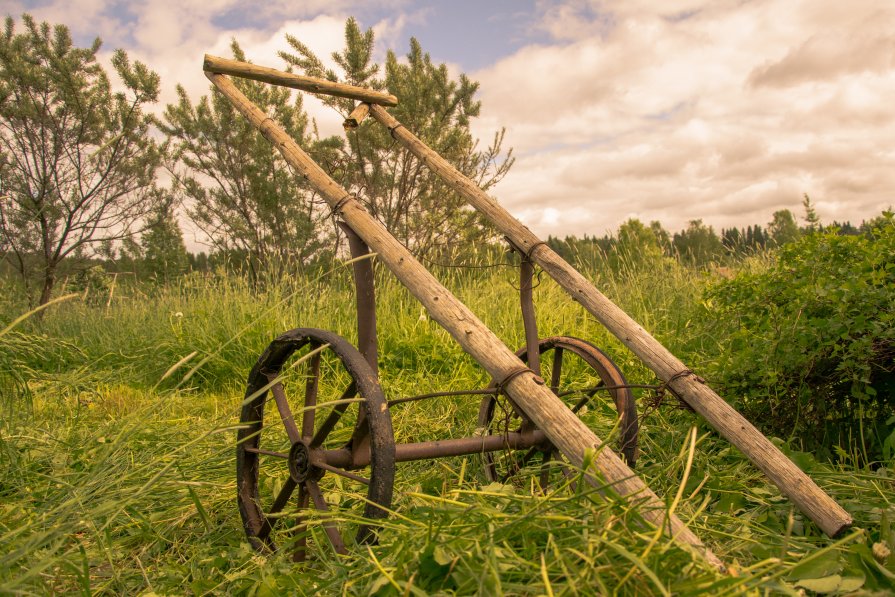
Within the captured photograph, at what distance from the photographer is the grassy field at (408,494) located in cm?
126

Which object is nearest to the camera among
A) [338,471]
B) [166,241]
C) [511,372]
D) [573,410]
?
[511,372]

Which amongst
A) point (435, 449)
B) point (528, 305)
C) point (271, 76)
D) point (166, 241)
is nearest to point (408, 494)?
point (435, 449)

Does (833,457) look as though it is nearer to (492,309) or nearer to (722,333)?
(722,333)

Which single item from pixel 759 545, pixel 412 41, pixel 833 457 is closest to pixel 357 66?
pixel 412 41

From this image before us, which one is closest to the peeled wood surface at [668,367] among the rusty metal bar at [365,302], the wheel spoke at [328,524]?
the rusty metal bar at [365,302]

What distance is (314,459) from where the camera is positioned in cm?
220

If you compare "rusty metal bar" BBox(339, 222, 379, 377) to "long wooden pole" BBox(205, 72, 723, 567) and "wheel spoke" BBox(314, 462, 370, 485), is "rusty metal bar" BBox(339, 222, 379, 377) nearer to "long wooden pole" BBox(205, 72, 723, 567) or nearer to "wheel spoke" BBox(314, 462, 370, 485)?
"long wooden pole" BBox(205, 72, 723, 567)

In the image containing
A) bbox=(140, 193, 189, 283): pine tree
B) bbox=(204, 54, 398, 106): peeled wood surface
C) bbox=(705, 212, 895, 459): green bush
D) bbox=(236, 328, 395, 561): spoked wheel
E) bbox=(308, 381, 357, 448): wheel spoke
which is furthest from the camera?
bbox=(140, 193, 189, 283): pine tree

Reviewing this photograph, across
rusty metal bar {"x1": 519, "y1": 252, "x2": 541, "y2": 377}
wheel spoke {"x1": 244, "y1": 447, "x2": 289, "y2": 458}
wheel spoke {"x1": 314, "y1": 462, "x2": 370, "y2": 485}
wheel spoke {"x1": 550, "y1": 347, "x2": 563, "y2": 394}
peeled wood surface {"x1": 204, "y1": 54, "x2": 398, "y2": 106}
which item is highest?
peeled wood surface {"x1": 204, "y1": 54, "x2": 398, "y2": 106}

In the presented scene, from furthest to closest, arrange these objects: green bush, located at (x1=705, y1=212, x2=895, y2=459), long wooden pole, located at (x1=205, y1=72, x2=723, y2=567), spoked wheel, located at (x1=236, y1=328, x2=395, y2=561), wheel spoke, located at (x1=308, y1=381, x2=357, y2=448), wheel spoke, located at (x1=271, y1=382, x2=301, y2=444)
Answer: green bush, located at (x1=705, y1=212, x2=895, y2=459) → wheel spoke, located at (x1=271, y1=382, x2=301, y2=444) → wheel spoke, located at (x1=308, y1=381, x2=357, y2=448) → spoked wheel, located at (x1=236, y1=328, x2=395, y2=561) → long wooden pole, located at (x1=205, y1=72, x2=723, y2=567)

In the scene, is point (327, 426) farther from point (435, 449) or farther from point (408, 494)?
point (408, 494)

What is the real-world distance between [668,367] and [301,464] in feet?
4.16

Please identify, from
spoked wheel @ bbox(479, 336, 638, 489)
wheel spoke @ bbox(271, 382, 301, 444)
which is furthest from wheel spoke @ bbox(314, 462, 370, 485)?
spoked wheel @ bbox(479, 336, 638, 489)

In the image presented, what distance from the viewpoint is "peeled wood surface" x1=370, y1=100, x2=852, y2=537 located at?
1.92 metres
